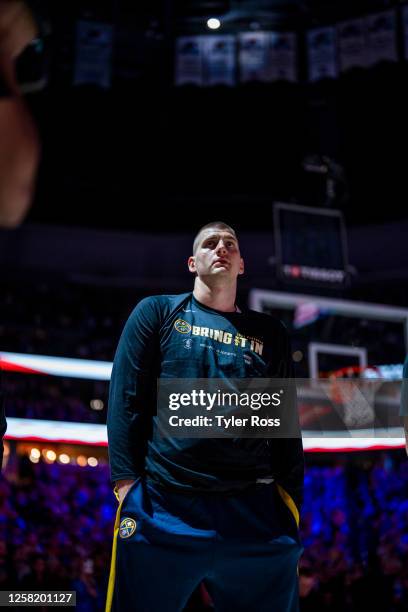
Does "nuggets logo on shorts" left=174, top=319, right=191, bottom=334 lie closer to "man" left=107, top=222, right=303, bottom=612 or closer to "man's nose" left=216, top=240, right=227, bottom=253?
"man" left=107, top=222, right=303, bottom=612

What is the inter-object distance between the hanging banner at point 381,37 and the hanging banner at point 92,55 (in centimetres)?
309

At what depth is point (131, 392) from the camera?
2689mm

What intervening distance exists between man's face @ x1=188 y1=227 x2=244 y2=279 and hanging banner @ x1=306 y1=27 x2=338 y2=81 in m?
6.42

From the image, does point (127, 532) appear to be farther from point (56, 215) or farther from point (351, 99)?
point (56, 215)

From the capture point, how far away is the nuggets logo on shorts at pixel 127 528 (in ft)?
8.08

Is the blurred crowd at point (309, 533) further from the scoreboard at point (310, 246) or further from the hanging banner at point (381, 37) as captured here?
the hanging banner at point (381, 37)

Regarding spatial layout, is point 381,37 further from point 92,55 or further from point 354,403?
point 354,403

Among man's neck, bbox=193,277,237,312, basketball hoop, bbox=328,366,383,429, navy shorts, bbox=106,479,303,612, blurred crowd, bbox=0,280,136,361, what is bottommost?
blurred crowd, bbox=0,280,136,361

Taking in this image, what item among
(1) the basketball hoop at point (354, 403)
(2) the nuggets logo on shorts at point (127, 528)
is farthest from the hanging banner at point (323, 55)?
(2) the nuggets logo on shorts at point (127, 528)

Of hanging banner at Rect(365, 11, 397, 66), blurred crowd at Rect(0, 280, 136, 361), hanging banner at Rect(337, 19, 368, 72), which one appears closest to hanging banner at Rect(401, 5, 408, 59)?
Answer: hanging banner at Rect(365, 11, 397, 66)

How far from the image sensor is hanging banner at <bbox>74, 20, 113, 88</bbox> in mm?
8820

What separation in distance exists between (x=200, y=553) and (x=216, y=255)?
1.16m

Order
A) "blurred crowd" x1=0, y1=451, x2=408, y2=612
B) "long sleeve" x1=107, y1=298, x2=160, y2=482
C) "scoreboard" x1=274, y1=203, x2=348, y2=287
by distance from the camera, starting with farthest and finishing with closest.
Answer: "scoreboard" x1=274, y1=203, x2=348, y2=287 → "blurred crowd" x1=0, y1=451, x2=408, y2=612 → "long sleeve" x1=107, y1=298, x2=160, y2=482

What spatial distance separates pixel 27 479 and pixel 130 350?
40.4 feet
